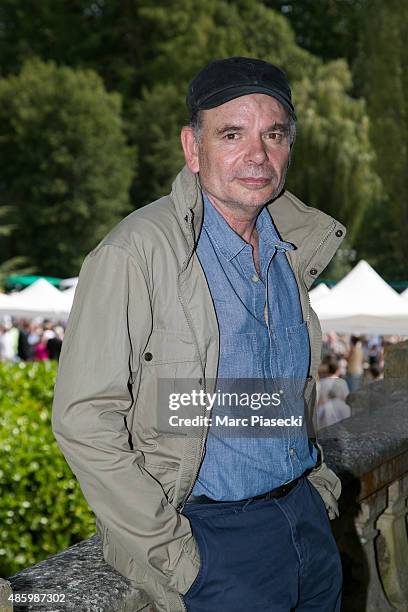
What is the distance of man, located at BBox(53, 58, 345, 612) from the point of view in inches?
67.9

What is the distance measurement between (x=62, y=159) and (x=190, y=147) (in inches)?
1266

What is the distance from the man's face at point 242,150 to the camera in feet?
6.52

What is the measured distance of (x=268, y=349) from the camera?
6.53 ft

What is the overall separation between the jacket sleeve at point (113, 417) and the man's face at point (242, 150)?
0.38m

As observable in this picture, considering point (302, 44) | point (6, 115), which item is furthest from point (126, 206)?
point (302, 44)

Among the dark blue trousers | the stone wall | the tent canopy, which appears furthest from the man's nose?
the tent canopy

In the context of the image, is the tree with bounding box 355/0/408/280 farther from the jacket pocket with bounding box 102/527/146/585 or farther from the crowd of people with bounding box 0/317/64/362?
the jacket pocket with bounding box 102/527/146/585

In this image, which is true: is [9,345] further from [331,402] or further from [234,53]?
[234,53]

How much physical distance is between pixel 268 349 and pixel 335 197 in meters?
28.3

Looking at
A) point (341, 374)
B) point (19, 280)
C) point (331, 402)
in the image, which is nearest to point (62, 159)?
point (19, 280)

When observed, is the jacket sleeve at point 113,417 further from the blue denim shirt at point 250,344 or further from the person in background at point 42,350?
the person in background at point 42,350

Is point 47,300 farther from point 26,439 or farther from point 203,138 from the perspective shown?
point 203,138

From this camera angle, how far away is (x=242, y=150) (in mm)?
2008

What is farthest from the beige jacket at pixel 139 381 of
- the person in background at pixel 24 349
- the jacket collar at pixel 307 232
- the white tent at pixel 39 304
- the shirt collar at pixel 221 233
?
the person in background at pixel 24 349
